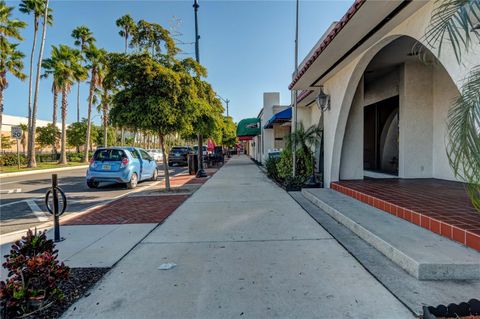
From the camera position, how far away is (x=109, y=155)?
437 inches

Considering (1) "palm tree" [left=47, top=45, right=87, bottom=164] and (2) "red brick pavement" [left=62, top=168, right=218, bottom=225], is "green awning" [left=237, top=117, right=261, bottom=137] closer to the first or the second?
(2) "red brick pavement" [left=62, top=168, right=218, bottom=225]

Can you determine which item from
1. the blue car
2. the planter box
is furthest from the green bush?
the planter box

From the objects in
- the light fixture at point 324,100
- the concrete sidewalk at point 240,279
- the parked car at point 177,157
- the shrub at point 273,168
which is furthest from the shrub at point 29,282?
the parked car at point 177,157

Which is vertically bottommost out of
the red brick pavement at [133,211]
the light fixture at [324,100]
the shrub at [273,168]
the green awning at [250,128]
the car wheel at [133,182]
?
the red brick pavement at [133,211]

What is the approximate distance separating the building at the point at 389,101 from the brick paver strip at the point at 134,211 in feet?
15.9

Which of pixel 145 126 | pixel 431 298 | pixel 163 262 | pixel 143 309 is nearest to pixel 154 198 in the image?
pixel 145 126

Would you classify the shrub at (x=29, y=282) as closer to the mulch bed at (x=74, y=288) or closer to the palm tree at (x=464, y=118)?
the mulch bed at (x=74, y=288)

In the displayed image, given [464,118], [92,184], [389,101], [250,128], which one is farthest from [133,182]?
[250,128]

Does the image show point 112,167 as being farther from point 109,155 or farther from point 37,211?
point 37,211

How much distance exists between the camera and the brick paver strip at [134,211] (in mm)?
6203

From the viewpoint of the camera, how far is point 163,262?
12.7 ft

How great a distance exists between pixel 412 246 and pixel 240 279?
2.34 meters

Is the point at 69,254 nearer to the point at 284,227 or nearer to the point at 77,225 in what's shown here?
the point at 77,225

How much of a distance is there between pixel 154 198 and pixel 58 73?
25.2 meters
